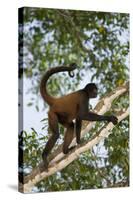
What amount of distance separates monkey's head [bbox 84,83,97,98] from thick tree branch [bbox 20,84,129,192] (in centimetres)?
10

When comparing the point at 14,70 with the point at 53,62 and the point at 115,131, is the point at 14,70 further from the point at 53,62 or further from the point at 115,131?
the point at 115,131

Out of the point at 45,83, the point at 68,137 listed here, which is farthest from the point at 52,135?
the point at 45,83

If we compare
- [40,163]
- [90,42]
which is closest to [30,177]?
[40,163]

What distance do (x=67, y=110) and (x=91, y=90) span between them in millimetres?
271

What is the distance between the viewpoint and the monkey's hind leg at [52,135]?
6242 mm

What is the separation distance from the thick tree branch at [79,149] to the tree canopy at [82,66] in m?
0.04

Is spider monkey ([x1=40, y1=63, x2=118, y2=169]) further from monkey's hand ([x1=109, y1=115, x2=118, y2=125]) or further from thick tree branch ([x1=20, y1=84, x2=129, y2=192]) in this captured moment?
monkey's hand ([x1=109, y1=115, x2=118, y2=125])

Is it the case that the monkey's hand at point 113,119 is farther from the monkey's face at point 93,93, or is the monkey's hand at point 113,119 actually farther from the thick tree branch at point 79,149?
the monkey's face at point 93,93

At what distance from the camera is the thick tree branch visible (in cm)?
621

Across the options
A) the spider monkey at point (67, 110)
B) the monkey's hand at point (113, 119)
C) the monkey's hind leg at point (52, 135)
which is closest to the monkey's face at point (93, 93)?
the spider monkey at point (67, 110)

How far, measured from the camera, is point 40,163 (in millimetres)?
6246

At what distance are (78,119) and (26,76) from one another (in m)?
0.59

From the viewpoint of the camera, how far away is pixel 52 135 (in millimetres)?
6273

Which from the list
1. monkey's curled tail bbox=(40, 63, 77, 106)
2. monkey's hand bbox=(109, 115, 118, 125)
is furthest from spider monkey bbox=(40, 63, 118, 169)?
monkey's hand bbox=(109, 115, 118, 125)
